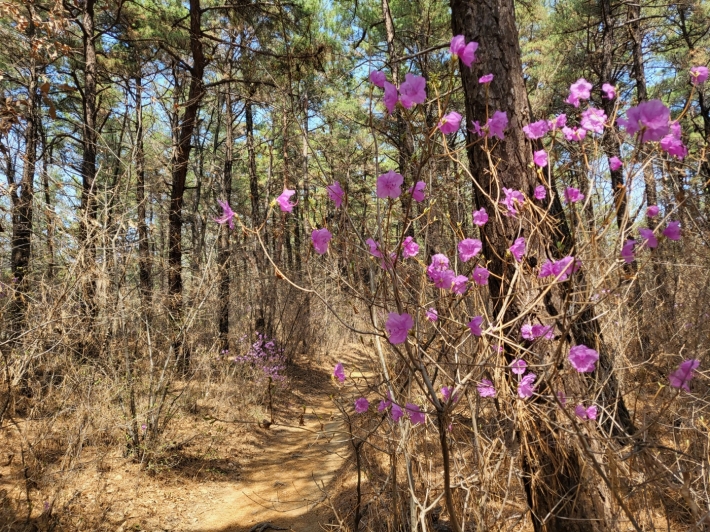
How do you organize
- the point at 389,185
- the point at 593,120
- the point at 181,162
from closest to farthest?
the point at 389,185
the point at 593,120
the point at 181,162

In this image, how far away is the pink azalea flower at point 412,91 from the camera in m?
1.18

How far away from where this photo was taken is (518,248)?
178cm

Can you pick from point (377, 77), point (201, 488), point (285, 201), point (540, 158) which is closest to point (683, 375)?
point (540, 158)

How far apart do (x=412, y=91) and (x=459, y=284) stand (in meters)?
0.75

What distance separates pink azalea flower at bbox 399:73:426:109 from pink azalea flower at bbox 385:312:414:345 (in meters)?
0.61

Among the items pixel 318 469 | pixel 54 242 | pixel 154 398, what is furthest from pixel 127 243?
pixel 318 469

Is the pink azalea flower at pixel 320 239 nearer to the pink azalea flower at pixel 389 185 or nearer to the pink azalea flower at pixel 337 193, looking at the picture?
the pink azalea flower at pixel 337 193

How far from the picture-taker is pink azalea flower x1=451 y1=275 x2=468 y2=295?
1.58 m

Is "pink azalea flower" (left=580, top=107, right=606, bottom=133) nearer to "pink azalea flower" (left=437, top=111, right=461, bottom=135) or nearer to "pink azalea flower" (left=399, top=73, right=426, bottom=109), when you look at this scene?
"pink azalea flower" (left=437, top=111, right=461, bottom=135)

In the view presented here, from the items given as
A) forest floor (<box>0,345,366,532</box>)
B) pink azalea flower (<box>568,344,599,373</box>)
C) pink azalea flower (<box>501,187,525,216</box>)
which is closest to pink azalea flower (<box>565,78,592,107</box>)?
pink azalea flower (<box>501,187,525,216</box>)

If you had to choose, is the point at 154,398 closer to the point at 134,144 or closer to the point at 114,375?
the point at 114,375

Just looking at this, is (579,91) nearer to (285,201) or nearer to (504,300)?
Result: (504,300)

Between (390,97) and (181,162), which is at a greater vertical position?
(181,162)

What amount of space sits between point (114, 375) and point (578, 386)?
3947mm
